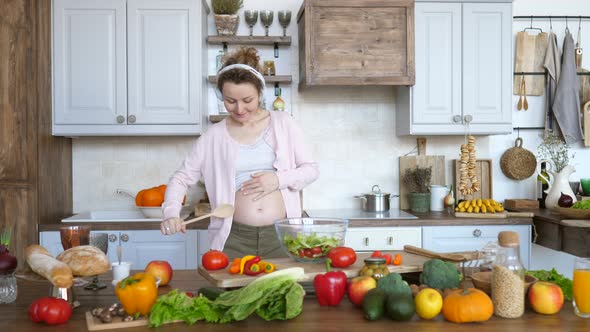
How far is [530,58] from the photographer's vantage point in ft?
14.4

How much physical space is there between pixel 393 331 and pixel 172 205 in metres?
1.23

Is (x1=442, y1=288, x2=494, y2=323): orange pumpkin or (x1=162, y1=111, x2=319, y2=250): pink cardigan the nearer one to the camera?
(x1=442, y1=288, x2=494, y2=323): orange pumpkin

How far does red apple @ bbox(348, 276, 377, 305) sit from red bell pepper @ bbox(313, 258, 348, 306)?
1.1 inches

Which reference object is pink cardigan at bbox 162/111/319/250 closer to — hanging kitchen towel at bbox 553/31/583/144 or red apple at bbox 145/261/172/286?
red apple at bbox 145/261/172/286

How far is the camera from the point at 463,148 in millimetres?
4148

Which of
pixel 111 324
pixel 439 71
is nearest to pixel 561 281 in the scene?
pixel 111 324

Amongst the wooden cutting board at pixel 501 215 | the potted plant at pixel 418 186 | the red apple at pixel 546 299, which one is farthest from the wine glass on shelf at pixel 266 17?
the red apple at pixel 546 299

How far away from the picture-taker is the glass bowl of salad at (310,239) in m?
2.02

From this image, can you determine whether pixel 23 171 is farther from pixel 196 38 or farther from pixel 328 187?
pixel 328 187

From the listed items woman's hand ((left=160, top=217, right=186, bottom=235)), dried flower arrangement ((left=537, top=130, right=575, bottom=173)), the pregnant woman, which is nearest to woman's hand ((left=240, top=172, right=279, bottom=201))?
the pregnant woman

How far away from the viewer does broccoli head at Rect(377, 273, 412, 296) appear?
1.63 meters

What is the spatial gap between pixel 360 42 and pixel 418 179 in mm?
1056

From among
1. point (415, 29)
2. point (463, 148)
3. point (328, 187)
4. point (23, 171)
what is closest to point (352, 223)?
point (328, 187)

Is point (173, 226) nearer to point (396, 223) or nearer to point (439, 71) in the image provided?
point (396, 223)
